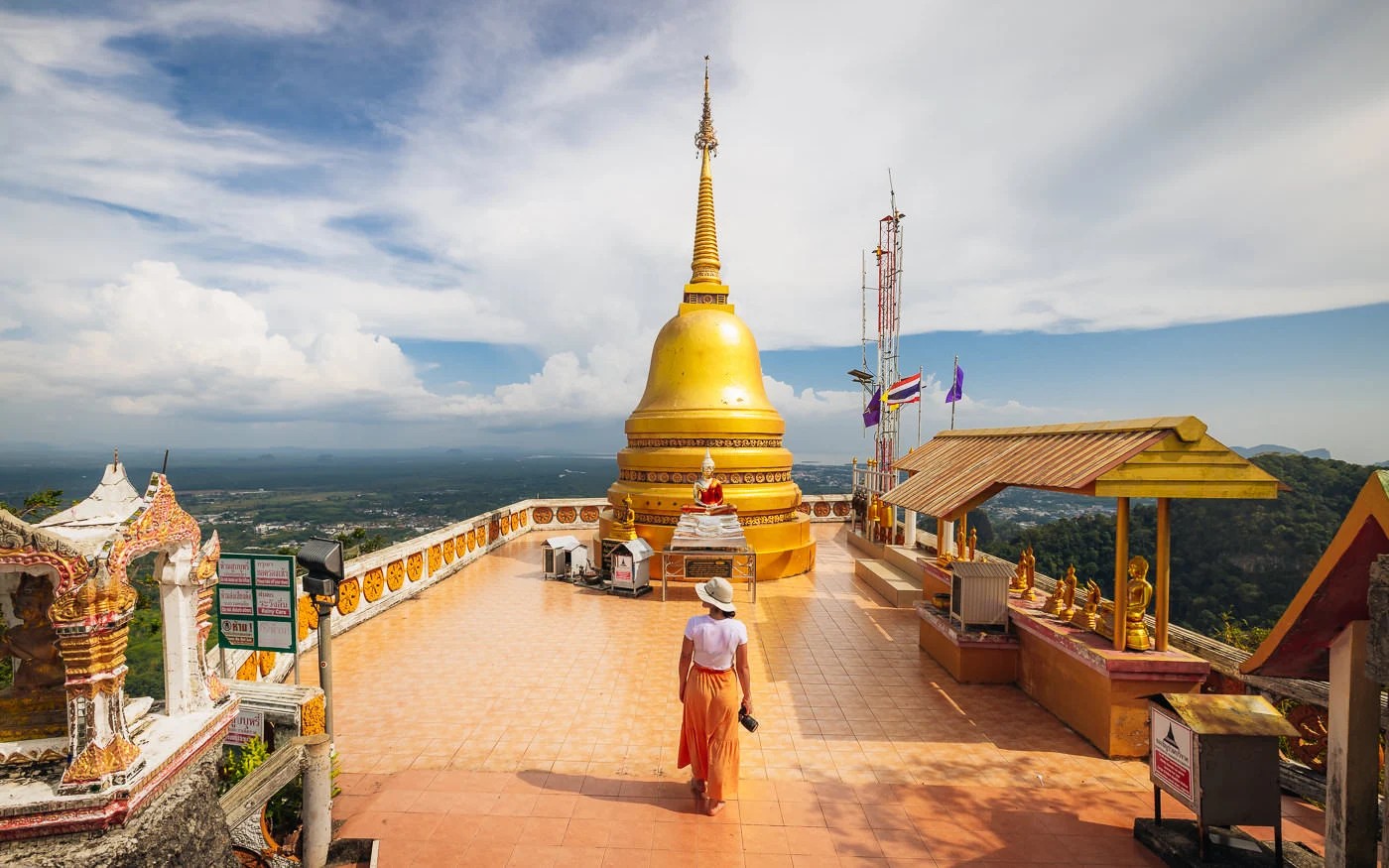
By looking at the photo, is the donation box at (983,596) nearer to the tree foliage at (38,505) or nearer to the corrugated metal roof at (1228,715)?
the corrugated metal roof at (1228,715)

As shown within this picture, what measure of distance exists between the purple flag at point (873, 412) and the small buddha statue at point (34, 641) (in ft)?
70.4

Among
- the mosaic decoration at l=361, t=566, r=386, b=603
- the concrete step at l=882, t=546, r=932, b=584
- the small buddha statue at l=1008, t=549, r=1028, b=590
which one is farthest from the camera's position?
the concrete step at l=882, t=546, r=932, b=584

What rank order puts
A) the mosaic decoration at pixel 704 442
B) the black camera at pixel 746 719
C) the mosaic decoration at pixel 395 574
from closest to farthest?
the black camera at pixel 746 719, the mosaic decoration at pixel 395 574, the mosaic decoration at pixel 704 442

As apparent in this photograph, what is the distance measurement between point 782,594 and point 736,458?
153 inches

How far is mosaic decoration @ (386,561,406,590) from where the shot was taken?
12.8 metres

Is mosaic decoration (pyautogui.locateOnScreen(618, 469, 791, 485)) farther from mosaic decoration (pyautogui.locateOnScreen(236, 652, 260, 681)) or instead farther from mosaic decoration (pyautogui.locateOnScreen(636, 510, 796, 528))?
mosaic decoration (pyautogui.locateOnScreen(236, 652, 260, 681))

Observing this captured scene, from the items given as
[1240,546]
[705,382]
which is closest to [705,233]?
[705,382]

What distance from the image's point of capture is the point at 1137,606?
281 inches

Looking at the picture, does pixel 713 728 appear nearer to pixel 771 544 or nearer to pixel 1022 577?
pixel 1022 577

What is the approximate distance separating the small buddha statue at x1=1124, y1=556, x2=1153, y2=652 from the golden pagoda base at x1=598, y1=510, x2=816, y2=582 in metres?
9.18

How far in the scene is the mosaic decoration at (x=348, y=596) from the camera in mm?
11019

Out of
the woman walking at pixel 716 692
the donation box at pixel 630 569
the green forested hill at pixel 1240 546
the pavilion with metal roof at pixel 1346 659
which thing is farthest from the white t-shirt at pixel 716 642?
the green forested hill at pixel 1240 546

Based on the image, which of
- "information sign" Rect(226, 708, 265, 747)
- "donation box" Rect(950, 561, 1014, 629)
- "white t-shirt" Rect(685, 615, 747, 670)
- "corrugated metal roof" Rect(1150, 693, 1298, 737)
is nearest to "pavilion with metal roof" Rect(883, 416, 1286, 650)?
"donation box" Rect(950, 561, 1014, 629)

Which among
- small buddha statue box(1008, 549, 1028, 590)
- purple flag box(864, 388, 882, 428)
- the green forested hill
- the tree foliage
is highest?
purple flag box(864, 388, 882, 428)
